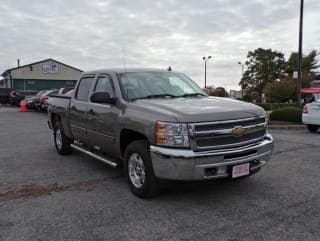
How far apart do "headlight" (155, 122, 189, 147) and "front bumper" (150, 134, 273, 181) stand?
86 millimetres

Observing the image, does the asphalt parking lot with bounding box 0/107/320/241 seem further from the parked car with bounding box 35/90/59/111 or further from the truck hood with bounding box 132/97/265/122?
the parked car with bounding box 35/90/59/111

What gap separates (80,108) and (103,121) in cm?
106

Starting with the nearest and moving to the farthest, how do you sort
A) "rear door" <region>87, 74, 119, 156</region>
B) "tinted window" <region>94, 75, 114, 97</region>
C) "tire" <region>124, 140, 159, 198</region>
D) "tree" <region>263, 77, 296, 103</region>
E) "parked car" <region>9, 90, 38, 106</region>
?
"tire" <region>124, 140, 159, 198</region> < "rear door" <region>87, 74, 119, 156</region> < "tinted window" <region>94, 75, 114, 97</region> < "parked car" <region>9, 90, 38, 106</region> < "tree" <region>263, 77, 296, 103</region>

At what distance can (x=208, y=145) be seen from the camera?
4176 mm

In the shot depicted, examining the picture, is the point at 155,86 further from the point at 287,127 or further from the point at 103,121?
the point at 287,127

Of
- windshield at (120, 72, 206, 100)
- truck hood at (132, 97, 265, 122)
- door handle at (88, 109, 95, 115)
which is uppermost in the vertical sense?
windshield at (120, 72, 206, 100)

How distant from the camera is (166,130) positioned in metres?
4.12

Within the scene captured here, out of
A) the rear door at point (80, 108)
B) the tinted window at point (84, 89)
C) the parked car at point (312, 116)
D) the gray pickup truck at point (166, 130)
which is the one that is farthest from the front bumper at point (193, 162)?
the parked car at point (312, 116)

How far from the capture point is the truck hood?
4145mm

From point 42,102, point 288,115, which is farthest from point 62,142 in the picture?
point 42,102

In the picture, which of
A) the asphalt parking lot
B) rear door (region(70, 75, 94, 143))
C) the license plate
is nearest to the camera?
the asphalt parking lot

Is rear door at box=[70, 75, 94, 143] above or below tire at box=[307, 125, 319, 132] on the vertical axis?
above

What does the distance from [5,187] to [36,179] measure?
537 mm

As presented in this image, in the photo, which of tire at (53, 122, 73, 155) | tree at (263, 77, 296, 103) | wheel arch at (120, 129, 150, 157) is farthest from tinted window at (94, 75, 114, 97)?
tree at (263, 77, 296, 103)
